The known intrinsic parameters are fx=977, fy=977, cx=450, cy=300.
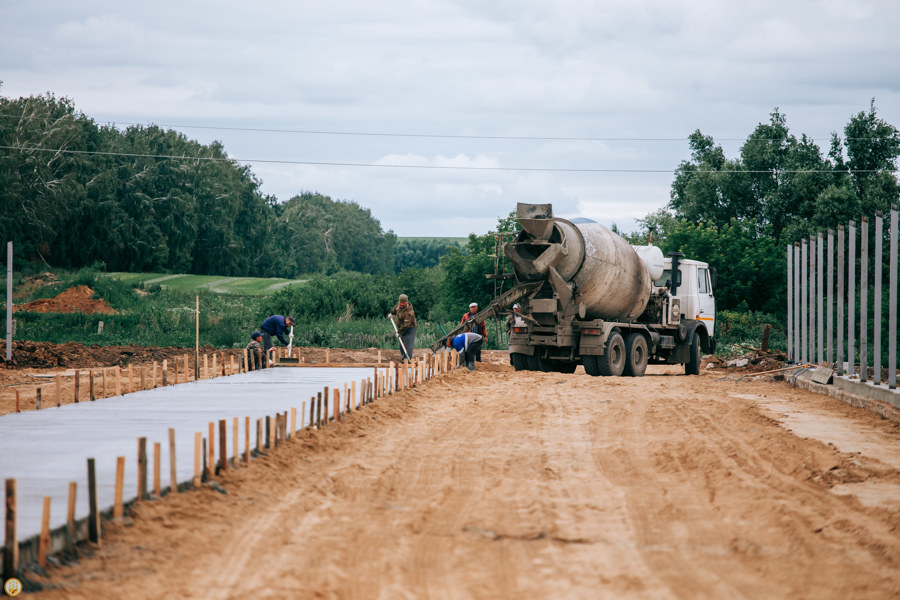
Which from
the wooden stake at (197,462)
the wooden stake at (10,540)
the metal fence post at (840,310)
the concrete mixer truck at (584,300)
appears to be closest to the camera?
the wooden stake at (10,540)

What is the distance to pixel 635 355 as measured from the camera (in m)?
24.3

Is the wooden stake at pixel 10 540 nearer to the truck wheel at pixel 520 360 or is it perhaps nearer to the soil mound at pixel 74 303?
the truck wheel at pixel 520 360

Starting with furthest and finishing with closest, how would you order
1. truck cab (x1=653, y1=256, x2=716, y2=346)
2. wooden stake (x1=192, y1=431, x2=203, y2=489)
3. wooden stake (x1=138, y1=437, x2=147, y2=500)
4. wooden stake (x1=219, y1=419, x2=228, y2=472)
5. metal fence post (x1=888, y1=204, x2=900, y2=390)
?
truck cab (x1=653, y1=256, x2=716, y2=346)
metal fence post (x1=888, y1=204, x2=900, y2=390)
wooden stake (x1=219, y1=419, x2=228, y2=472)
wooden stake (x1=192, y1=431, x2=203, y2=489)
wooden stake (x1=138, y1=437, x2=147, y2=500)

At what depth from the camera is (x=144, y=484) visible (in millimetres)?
7555

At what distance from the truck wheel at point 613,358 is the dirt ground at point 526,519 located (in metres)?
8.43

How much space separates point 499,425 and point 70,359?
19849 mm

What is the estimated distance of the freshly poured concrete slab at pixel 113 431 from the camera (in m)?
7.83

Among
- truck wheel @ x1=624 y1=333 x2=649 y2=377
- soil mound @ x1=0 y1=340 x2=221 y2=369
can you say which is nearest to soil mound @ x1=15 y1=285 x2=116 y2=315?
soil mound @ x1=0 y1=340 x2=221 y2=369

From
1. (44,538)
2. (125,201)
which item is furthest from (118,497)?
Answer: (125,201)

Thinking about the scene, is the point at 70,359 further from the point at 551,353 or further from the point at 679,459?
the point at 679,459

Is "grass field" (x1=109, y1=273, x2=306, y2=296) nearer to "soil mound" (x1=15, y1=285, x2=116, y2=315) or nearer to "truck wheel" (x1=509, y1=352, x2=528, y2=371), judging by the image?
"soil mound" (x1=15, y1=285, x2=116, y2=315)

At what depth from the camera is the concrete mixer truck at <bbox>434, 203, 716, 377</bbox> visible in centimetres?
2195

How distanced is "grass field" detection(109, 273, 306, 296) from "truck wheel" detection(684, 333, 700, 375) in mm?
39103

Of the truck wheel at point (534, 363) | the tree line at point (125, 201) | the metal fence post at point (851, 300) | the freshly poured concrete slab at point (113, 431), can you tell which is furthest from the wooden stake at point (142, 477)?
the tree line at point (125, 201)
